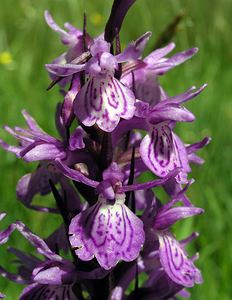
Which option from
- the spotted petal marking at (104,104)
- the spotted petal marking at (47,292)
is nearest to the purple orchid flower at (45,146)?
the spotted petal marking at (104,104)

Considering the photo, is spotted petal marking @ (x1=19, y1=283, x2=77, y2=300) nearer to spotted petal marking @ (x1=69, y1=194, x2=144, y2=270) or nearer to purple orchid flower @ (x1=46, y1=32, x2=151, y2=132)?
spotted petal marking @ (x1=69, y1=194, x2=144, y2=270)

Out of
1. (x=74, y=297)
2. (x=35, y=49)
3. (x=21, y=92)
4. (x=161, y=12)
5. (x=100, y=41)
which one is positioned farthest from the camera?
(x=161, y=12)

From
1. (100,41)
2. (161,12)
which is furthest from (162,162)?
(161,12)

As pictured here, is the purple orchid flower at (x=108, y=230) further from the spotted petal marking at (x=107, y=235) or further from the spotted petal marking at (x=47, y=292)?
the spotted petal marking at (x=47, y=292)

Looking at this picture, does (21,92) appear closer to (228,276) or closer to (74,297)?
(228,276)

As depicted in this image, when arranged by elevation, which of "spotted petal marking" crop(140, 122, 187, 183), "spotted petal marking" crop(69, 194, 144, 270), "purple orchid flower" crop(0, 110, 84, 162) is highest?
"purple orchid flower" crop(0, 110, 84, 162)

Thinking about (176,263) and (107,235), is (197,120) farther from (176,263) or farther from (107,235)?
(107,235)

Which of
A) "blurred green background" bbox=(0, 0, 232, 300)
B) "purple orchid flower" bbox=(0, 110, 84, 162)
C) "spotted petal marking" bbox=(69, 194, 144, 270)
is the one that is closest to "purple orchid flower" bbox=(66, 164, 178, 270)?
"spotted petal marking" bbox=(69, 194, 144, 270)
